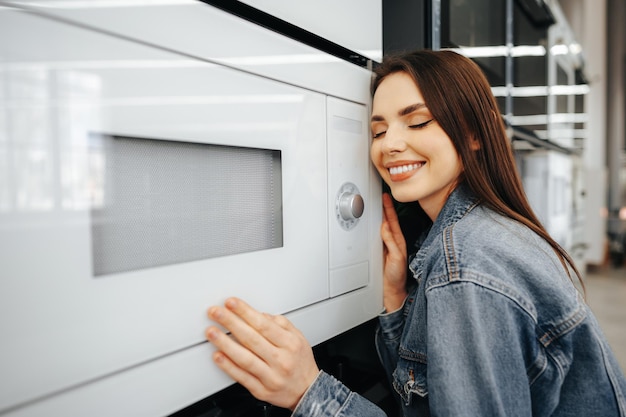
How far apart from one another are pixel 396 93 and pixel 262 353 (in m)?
0.38

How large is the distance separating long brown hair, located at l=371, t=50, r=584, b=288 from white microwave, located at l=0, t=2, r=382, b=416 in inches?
4.8

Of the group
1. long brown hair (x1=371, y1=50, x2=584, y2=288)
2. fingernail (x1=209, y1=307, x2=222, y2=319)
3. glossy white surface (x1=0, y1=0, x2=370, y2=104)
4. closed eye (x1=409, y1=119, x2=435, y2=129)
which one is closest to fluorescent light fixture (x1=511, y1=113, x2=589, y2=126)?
long brown hair (x1=371, y1=50, x2=584, y2=288)

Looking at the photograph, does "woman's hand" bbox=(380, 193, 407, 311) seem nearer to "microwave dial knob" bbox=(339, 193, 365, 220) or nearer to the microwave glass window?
"microwave dial knob" bbox=(339, 193, 365, 220)

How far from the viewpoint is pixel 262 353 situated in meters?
0.44

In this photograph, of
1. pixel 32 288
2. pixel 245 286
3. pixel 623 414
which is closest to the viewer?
pixel 32 288

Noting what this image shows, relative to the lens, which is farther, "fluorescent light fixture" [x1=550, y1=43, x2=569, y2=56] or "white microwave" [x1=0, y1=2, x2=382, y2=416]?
"fluorescent light fixture" [x1=550, y1=43, x2=569, y2=56]

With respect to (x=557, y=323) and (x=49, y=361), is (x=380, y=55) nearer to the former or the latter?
(x=557, y=323)

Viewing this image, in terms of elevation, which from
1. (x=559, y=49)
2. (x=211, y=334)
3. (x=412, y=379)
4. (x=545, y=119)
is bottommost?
(x=412, y=379)

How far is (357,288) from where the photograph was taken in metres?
0.62

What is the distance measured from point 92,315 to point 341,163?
1.17ft

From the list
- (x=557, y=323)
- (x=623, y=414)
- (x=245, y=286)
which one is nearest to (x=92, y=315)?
(x=245, y=286)

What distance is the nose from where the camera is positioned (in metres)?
0.58

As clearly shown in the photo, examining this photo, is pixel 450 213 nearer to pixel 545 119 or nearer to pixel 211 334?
pixel 211 334

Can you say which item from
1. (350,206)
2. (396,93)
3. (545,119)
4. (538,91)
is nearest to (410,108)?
(396,93)
